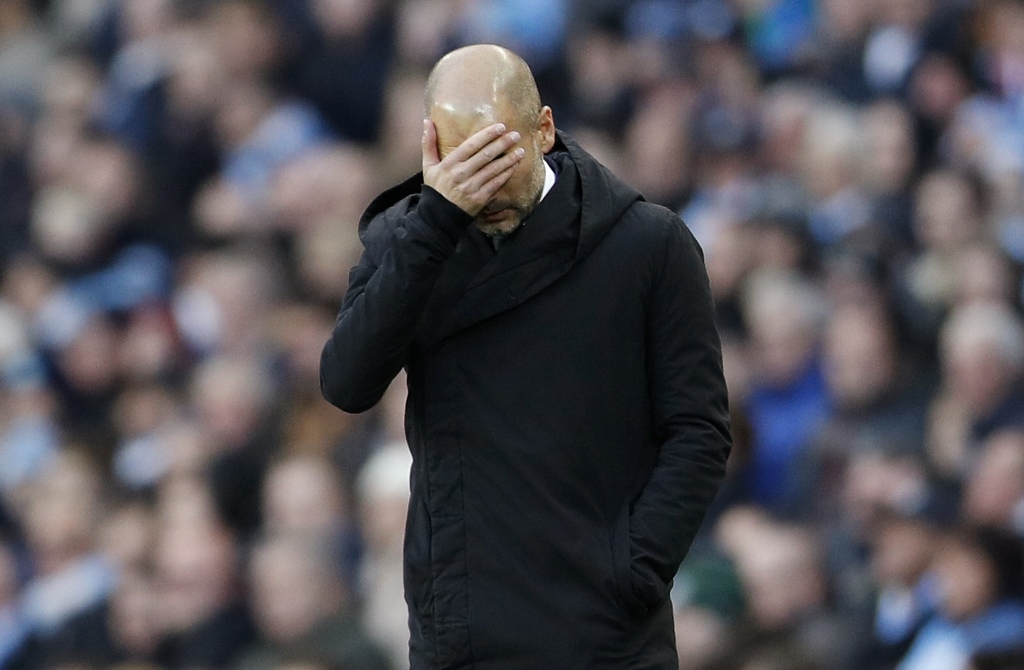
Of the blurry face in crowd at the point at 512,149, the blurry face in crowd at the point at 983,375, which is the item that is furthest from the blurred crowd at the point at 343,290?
the blurry face in crowd at the point at 512,149

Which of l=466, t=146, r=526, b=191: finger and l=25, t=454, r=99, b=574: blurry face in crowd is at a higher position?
l=25, t=454, r=99, b=574: blurry face in crowd

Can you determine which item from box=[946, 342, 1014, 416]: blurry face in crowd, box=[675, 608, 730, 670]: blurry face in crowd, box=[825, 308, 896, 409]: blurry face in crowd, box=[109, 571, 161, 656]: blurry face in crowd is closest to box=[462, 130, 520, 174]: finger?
box=[675, 608, 730, 670]: blurry face in crowd

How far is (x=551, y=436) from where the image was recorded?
7.43 feet

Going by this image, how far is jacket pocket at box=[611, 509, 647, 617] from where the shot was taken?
2254 millimetres

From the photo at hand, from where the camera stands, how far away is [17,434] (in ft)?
20.5

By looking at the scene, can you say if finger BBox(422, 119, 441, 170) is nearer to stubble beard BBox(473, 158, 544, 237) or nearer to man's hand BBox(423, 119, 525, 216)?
man's hand BBox(423, 119, 525, 216)

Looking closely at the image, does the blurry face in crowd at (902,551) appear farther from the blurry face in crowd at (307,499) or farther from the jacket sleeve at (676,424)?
the jacket sleeve at (676,424)

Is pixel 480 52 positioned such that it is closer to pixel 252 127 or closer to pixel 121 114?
pixel 252 127

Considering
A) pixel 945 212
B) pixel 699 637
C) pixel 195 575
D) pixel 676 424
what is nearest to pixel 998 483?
pixel 699 637

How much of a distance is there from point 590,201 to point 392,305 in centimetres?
34

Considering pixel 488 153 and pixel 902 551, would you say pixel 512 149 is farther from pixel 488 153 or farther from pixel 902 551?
pixel 902 551

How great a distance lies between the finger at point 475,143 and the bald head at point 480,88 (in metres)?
0.03

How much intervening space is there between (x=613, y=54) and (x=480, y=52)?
158 inches

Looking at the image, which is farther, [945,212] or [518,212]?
[945,212]
